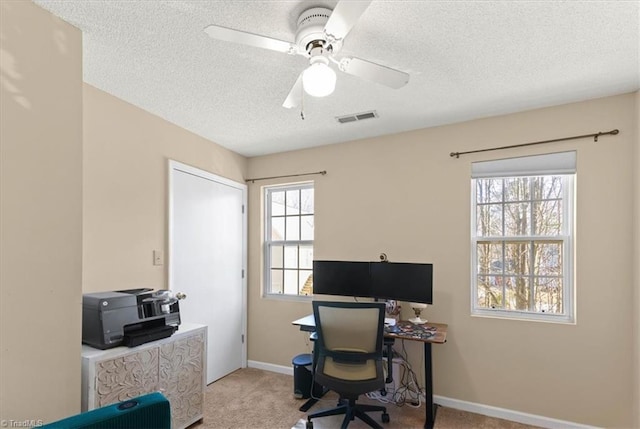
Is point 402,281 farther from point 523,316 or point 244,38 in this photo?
point 244,38

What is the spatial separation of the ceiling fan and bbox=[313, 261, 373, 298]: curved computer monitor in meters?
1.81

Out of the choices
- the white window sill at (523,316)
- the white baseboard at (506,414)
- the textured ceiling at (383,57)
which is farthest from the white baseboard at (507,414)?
the textured ceiling at (383,57)

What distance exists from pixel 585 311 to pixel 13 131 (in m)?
3.68

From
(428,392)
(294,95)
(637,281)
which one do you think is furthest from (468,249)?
(294,95)

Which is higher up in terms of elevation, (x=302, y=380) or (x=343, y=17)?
(x=343, y=17)

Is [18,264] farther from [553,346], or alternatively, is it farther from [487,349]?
[553,346]

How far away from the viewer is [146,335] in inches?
83.8

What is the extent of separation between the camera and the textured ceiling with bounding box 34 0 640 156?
1539mm

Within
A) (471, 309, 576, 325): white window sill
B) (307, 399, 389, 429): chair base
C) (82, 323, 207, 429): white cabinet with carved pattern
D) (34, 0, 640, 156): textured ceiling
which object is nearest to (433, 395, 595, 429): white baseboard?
(307, 399, 389, 429): chair base

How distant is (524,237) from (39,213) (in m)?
3.28

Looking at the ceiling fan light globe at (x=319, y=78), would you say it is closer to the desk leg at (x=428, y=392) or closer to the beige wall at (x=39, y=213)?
the beige wall at (x=39, y=213)

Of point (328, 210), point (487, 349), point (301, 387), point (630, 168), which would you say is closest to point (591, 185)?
point (630, 168)

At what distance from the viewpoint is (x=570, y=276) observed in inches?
100

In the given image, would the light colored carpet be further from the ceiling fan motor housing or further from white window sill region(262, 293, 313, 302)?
the ceiling fan motor housing
